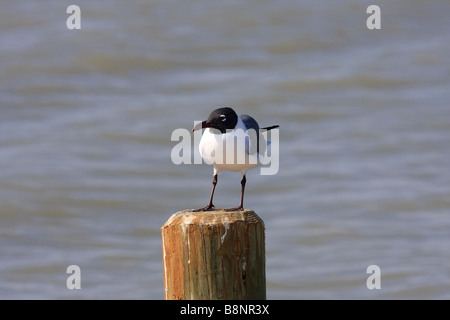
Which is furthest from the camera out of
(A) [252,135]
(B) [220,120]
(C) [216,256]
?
(A) [252,135]

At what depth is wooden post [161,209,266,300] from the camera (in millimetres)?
3645

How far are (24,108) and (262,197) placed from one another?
4.78 m

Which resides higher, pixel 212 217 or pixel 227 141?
pixel 227 141

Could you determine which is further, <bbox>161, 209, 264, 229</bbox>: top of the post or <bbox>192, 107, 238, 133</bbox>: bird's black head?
<bbox>192, 107, 238, 133</bbox>: bird's black head

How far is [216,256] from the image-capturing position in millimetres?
3637

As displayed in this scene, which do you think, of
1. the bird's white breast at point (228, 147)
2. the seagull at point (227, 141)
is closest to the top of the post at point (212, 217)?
the seagull at point (227, 141)

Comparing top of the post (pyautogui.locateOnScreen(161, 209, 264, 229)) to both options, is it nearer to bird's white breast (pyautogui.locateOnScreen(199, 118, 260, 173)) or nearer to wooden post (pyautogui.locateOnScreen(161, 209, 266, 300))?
wooden post (pyautogui.locateOnScreen(161, 209, 266, 300))

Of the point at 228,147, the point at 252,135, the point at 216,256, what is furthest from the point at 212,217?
the point at 252,135

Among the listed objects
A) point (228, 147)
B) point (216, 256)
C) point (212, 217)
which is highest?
point (228, 147)

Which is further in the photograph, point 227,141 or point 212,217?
point 227,141

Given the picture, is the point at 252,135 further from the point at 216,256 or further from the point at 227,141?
the point at 216,256

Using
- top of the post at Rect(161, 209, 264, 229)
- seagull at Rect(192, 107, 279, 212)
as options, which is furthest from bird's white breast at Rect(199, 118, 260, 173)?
top of the post at Rect(161, 209, 264, 229)

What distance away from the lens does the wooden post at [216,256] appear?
3645 mm

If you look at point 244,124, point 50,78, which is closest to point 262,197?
point 50,78
